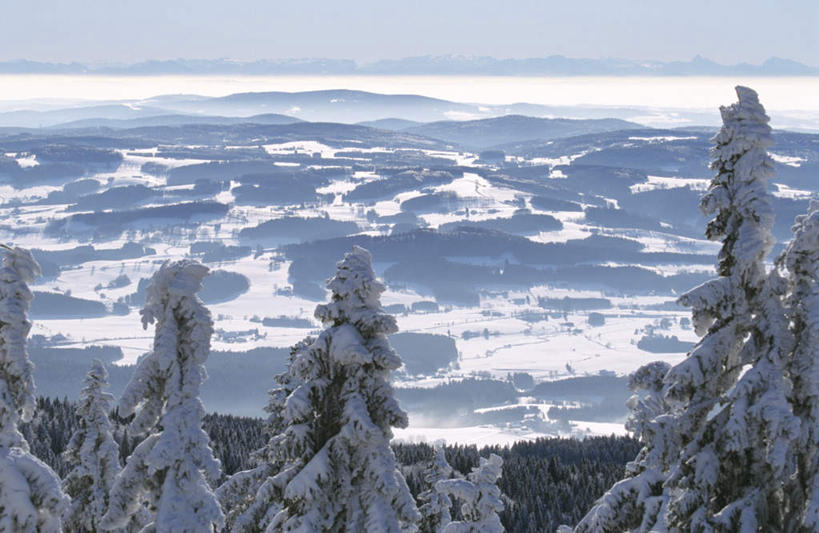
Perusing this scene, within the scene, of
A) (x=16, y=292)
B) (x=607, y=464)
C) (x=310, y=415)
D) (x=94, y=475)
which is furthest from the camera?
(x=607, y=464)

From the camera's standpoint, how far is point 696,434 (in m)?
19.9

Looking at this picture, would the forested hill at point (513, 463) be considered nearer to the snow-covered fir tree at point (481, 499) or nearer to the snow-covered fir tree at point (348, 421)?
the snow-covered fir tree at point (481, 499)

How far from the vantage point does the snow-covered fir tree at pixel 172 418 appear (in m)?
20.2

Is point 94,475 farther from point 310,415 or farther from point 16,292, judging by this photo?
point 310,415

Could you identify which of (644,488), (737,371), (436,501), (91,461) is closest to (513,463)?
(436,501)

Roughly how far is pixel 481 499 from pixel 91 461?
39.1 feet

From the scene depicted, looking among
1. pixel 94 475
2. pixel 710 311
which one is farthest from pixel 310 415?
pixel 94 475

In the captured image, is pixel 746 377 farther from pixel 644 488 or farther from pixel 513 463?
pixel 513 463

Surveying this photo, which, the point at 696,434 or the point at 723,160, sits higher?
the point at 723,160

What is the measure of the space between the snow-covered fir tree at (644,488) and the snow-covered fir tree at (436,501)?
10234 mm

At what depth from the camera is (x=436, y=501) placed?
1340 inches

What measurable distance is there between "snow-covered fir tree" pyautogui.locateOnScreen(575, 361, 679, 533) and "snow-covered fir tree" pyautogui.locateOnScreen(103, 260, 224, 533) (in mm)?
6933

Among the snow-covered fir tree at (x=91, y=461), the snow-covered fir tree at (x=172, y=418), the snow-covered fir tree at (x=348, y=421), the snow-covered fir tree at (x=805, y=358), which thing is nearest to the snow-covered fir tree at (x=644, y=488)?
the snow-covered fir tree at (x=805, y=358)

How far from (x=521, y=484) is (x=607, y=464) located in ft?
58.7
